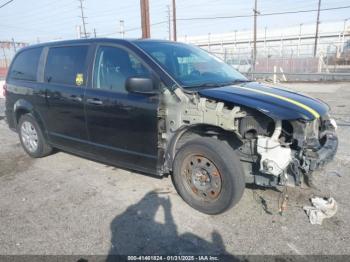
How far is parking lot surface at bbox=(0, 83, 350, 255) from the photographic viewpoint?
2895 mm

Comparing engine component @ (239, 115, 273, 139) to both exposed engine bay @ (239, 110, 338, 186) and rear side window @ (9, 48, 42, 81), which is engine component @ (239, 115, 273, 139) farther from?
rear side window @ (9, 48, 42, 81)

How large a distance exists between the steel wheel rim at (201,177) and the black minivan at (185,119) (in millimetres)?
12

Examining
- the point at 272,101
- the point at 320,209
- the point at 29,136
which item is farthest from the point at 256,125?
the point at 29,136

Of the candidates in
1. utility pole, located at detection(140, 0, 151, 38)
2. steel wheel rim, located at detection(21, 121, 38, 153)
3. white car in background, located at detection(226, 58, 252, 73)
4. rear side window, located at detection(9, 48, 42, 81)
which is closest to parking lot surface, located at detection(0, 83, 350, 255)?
steel wheel rim, located at detection(21, 121, 38, 153)

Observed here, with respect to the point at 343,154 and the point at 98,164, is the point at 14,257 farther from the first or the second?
the point at 343,154

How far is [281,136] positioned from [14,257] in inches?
112

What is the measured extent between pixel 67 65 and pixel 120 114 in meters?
1.35

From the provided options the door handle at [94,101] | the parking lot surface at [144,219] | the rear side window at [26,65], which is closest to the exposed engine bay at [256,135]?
the parking lot surface at [144,219]

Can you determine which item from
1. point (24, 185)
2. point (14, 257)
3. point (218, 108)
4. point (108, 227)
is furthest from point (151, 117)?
point (24, 185)

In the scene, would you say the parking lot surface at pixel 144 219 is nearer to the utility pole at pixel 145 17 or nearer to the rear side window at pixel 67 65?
the rear side window at pixel 67 65

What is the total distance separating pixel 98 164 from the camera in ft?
16.6

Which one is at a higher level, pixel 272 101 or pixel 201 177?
pixel 272 101

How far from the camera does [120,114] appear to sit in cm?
379

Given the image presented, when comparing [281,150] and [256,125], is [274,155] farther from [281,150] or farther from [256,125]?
[256,125]
